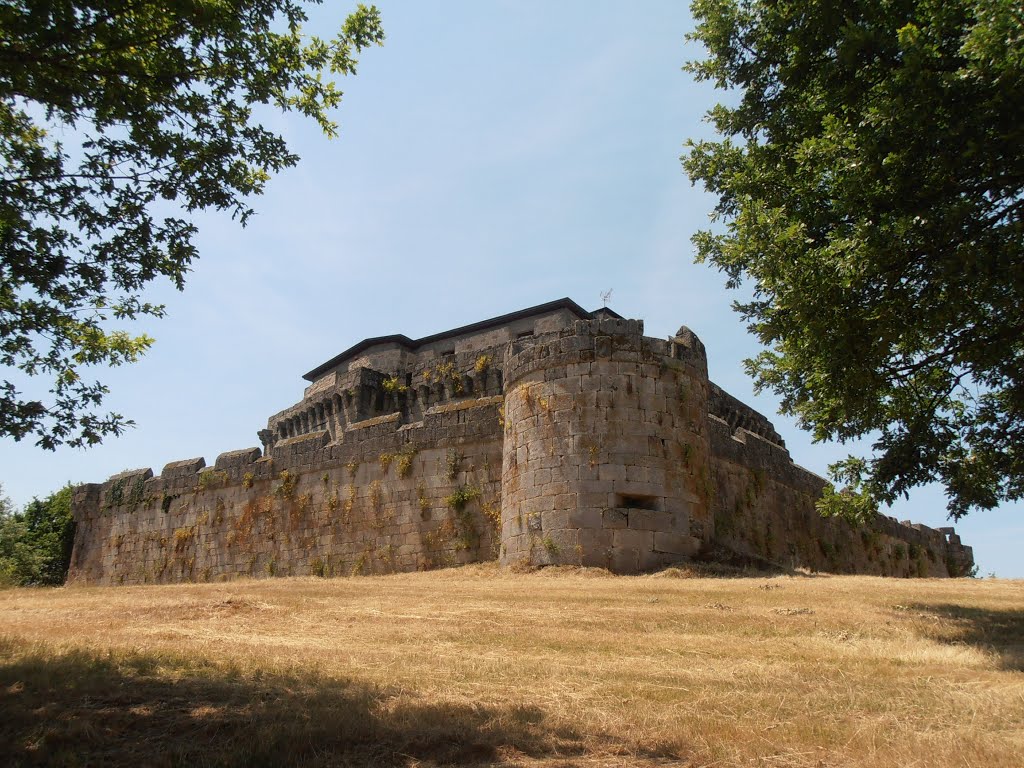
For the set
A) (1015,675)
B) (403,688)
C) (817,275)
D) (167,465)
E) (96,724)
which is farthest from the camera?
(167,465)

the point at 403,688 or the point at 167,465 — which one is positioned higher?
the point at 167,465

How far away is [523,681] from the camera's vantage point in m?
6.49

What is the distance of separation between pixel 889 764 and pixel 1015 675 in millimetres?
2966

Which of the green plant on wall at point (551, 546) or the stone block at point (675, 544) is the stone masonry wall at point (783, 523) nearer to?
the stone block at point (675, 544)

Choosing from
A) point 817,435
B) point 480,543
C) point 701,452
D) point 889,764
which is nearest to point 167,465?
point 480,543

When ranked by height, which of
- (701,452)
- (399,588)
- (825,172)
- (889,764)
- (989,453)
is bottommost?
(889,764)

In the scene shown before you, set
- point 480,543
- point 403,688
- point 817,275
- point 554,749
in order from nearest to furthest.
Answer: point 554,749 < point 403,688 < point 817,275 < point 480,543

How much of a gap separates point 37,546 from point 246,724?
2969 cm

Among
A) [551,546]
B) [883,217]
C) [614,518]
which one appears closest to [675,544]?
[614,518]

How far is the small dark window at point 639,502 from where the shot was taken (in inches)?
564

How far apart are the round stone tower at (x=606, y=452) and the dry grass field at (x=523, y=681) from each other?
9.26 feet

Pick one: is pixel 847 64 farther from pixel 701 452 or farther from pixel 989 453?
pixel 701 452

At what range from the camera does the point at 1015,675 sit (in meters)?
6.62

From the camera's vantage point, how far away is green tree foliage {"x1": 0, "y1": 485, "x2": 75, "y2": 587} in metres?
27.8
